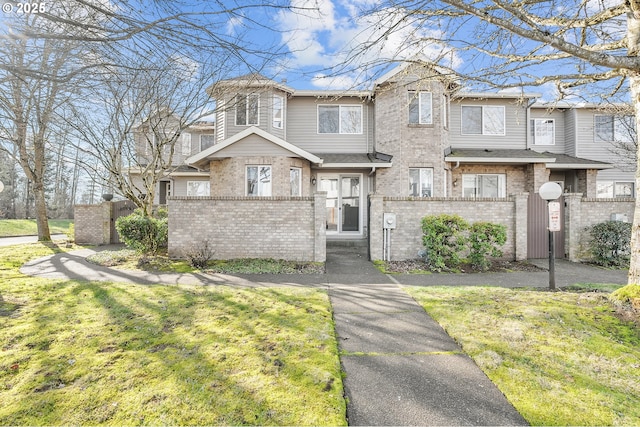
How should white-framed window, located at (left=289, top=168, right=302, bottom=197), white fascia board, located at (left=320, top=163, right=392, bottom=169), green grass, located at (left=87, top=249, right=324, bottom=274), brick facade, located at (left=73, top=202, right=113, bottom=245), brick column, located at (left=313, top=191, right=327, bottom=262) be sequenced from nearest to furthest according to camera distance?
green grass, located at (left=87, top=249, right=324, bottom=274), brick column, located at (left=313, top=191, right=327, bottom=262), white-framed window, located at (left=289, top=168, right=302, bottom=197), white fascia board, located at (left=320, top=163, right=392, bottom=169), brick facade, located at (left=73, top=202, right=113, bottom=245)

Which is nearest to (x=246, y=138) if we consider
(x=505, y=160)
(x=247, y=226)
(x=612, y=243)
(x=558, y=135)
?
(x=247, y=226)

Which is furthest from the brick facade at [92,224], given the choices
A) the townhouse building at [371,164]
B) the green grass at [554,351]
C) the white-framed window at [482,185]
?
the white-framed window at [482,185]

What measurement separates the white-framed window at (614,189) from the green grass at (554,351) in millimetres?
15539

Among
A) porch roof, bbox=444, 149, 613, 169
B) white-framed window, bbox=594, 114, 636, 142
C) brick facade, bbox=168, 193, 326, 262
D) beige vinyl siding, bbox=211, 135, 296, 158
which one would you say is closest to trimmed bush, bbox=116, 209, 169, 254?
brick facade, bbox=168, 193, 326, 262

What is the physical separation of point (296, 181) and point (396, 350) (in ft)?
29.7

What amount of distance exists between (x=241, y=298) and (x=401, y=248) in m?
5.52

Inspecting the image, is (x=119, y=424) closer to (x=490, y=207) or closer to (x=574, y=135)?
(x=490, y=207)

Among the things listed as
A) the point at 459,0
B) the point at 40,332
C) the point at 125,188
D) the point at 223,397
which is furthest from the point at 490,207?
the point at 125,188

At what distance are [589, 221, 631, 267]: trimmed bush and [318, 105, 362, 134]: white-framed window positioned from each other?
943 centimetres

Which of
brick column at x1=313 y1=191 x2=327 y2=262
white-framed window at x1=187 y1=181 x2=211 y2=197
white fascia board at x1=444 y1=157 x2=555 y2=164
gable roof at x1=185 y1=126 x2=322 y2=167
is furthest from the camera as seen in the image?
white-framed window at x1=187 y1=181 x2=211 y2=197

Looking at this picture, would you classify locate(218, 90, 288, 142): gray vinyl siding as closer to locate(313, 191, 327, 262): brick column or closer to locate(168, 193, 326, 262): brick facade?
locate(168, 193, 326, 262): brick facade

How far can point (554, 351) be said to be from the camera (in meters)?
3.07

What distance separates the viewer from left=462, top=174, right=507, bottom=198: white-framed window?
13.8 metres

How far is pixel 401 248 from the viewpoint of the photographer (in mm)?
8922
